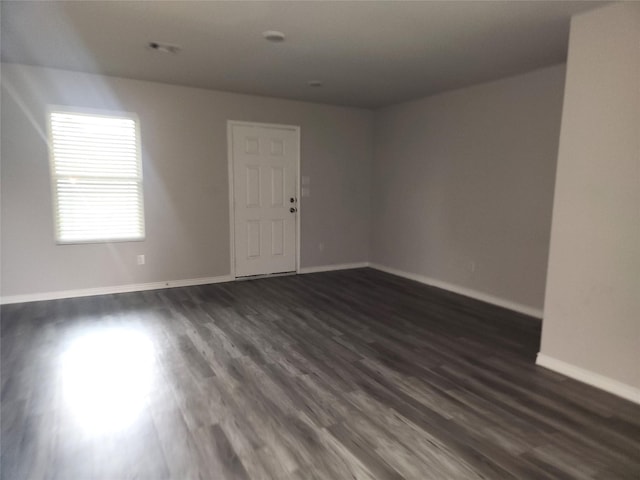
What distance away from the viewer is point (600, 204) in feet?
8.93

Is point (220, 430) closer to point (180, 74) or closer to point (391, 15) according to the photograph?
point (391, 15)

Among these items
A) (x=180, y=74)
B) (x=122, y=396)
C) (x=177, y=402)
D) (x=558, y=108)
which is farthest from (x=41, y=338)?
(x=558, y=108)

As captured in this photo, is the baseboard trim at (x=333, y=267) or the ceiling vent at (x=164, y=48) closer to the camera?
the ceiling vent at (x=164, y=48)

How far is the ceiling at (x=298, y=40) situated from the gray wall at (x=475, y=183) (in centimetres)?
37

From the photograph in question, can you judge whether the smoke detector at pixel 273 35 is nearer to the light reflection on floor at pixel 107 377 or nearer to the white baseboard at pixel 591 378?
the light reflection on floor at pixel 107 377

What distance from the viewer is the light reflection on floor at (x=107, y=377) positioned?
92.4 inches

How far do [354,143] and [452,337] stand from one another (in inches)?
146

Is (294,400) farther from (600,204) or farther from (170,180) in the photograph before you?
(170,180)

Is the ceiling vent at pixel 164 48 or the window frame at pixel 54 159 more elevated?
the ceiling vent at pixel 164 48

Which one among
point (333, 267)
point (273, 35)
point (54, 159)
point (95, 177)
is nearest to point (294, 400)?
point (273, 35)

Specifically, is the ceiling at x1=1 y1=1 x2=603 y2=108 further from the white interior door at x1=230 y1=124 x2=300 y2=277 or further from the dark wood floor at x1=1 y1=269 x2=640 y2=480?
the dark wood floor at x1=1 y1=269 x2=640 y2=480

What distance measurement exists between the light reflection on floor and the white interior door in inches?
91.0

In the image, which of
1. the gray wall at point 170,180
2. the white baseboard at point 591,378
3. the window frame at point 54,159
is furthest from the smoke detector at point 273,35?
the white baseboard at point 591,378

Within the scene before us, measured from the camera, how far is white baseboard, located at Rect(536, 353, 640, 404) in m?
2.62
